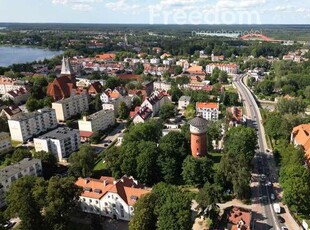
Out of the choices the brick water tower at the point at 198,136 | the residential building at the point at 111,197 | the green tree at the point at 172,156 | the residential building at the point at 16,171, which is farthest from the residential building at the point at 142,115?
the residential building at the point at 111,197

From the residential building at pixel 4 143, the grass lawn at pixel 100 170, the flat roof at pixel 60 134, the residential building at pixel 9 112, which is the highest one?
the residential building at pixel 9 112

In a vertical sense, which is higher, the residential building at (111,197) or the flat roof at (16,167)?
the flat roof at (16,167)

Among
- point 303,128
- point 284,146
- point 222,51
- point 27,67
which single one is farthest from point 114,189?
point 222,51

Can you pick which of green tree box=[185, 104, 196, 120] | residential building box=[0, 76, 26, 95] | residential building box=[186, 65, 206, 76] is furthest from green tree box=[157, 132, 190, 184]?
residential building box=[186, 65, 206, 76]

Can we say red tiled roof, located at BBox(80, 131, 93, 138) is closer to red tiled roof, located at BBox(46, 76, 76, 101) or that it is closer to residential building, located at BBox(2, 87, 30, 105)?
red tiled roof, located at BBox(46, 76, 76, 101)

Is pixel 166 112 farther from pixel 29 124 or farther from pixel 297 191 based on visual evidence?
pixel 297 191

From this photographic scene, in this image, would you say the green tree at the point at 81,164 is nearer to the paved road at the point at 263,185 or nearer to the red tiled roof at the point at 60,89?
the paved road at the point at 263,185
